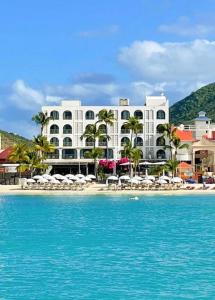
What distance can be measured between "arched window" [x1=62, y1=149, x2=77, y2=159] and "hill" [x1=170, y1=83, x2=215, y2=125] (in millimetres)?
79720

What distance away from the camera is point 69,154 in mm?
101750

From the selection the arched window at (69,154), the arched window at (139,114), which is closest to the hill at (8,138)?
the arched window at (69,154)

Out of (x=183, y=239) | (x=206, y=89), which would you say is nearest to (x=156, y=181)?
→ (x=183, y=239)

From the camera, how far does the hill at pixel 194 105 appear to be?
7116 inches

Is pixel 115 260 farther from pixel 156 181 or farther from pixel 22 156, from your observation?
pixel 22 156

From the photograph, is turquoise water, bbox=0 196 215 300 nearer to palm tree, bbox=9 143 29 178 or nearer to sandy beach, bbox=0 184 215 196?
sandy beach, bbox=0 184 215 196

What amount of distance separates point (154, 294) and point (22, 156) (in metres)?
69.4

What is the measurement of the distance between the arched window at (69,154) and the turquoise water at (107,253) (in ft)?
135

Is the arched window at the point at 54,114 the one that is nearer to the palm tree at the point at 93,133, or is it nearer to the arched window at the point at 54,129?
the arched window at the point at 54,129

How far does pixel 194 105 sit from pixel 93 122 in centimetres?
9111

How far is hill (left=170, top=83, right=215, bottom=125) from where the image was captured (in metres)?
181

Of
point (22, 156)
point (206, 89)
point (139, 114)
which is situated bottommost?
point (22, 156)

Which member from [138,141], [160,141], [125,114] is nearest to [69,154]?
[125,114]

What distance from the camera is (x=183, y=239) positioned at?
3888 centimetres
